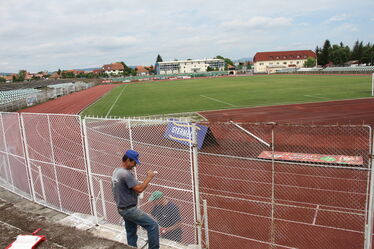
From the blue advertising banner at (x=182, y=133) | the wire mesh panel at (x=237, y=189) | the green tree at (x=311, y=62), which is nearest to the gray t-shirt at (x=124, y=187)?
the wire mesh panel at (x=237, y=189)

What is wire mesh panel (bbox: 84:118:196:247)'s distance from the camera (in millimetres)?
5999

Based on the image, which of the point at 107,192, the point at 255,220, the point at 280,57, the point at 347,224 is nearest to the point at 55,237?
the point at 107,192

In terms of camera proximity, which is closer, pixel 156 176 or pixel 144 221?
pixel 144 221

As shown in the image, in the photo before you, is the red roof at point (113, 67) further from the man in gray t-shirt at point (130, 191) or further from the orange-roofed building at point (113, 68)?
the man in gray t-shirt at point (130, 191)

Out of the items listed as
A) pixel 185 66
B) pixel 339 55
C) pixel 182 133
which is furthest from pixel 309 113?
pixel 185 66

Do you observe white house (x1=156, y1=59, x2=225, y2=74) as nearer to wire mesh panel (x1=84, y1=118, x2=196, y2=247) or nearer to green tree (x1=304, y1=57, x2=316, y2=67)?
green tree (x1=304, y1=57, x2=316, y2=67)

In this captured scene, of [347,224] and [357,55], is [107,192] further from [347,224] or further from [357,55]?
[357,55]

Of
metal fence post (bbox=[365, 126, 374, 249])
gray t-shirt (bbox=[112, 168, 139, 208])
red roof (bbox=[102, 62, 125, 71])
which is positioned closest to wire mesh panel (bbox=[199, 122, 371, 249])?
metal fence post (bbox=[365, 126, 374, 249])

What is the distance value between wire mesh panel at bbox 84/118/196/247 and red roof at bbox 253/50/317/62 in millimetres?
114578

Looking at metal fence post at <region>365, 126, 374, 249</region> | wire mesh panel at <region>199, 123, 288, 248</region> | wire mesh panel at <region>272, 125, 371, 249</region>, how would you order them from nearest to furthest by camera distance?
1. metal fence post at <region>365, 126, 374, 249</region>
2. wire mesh panel at <region>272, 125, 371, 249</region>
3. wire mesh panel at <region>199, 123, 288, 248</region>

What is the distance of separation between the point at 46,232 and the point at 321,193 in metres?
7.43

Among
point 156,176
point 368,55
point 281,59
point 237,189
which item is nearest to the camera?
point 237,189

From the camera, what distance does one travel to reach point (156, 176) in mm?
10203

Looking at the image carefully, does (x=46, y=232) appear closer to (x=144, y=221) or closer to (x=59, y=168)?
(x=144, y=221)
